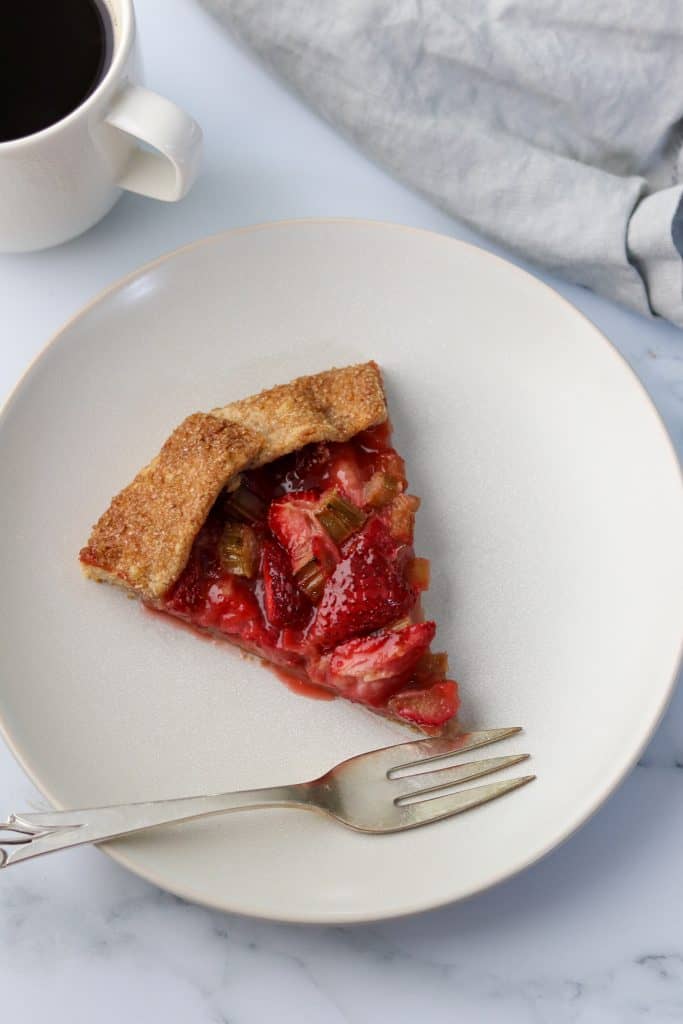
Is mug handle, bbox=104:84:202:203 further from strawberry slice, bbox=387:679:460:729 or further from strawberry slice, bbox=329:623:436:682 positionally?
strawberry slice, bbox=387:679:460:729

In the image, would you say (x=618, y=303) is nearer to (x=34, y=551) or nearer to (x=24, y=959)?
(x=34, y=551)

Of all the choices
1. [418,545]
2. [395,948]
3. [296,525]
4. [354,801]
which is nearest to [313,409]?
[296,525]

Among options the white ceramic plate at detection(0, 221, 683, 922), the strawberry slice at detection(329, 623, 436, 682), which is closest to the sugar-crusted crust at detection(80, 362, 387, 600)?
the white ceramic plate at detection(0, 221, 683, 922)

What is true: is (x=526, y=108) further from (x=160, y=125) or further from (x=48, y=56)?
(x=48, y=56)

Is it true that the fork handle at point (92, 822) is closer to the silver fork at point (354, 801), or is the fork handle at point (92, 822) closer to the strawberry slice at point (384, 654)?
the silver fork at point (354, 801)

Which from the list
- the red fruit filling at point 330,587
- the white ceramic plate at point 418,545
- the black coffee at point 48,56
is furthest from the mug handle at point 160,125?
the red fruit filling at point 330,587

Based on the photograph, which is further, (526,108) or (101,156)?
(526,108)

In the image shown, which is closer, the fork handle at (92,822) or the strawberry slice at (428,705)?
the fork handle at (92,822)
